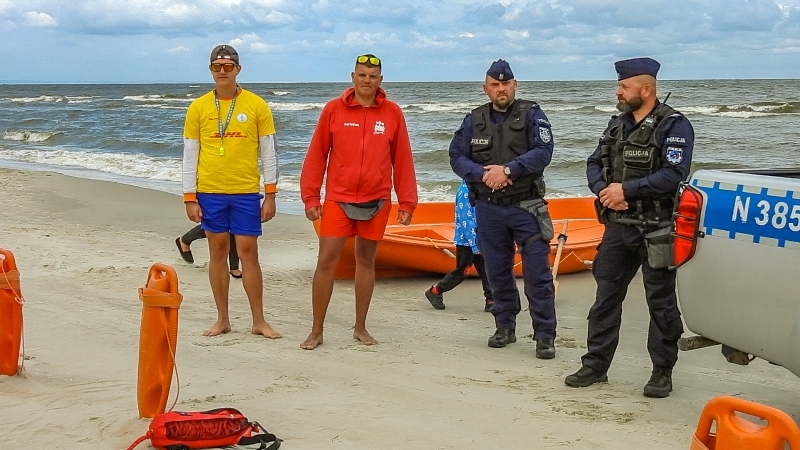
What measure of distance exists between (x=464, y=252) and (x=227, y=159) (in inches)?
90.9

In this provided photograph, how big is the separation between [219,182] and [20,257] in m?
3.72

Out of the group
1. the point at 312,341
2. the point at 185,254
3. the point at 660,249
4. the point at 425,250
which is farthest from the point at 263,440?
the point at 185,254

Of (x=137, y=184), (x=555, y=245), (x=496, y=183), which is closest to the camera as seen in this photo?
(x=496, y=183)

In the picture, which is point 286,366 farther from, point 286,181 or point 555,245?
point 286,181

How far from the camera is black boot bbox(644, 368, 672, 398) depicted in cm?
489

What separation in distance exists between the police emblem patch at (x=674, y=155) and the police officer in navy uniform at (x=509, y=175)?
1115mm

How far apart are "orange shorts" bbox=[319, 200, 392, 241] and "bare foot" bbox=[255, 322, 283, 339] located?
0.78 m

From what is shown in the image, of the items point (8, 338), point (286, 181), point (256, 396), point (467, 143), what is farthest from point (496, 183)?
point (286, 181)

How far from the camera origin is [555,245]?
8.50m

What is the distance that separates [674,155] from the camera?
4.58 m

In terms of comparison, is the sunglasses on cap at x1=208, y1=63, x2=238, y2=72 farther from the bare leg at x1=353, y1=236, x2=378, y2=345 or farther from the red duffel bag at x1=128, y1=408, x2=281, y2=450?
the red duffel bag at x1=128, y1=408, x2=281, y2=450

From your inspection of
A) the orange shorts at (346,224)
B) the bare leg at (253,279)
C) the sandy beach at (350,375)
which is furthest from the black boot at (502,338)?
the bare leg at (253,279)

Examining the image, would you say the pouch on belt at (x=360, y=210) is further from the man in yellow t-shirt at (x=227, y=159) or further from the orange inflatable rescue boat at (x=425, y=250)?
the orange inflatable rescue boat at (x=425, y=250)

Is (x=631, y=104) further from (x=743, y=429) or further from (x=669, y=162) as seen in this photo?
(x=743, y=429)
